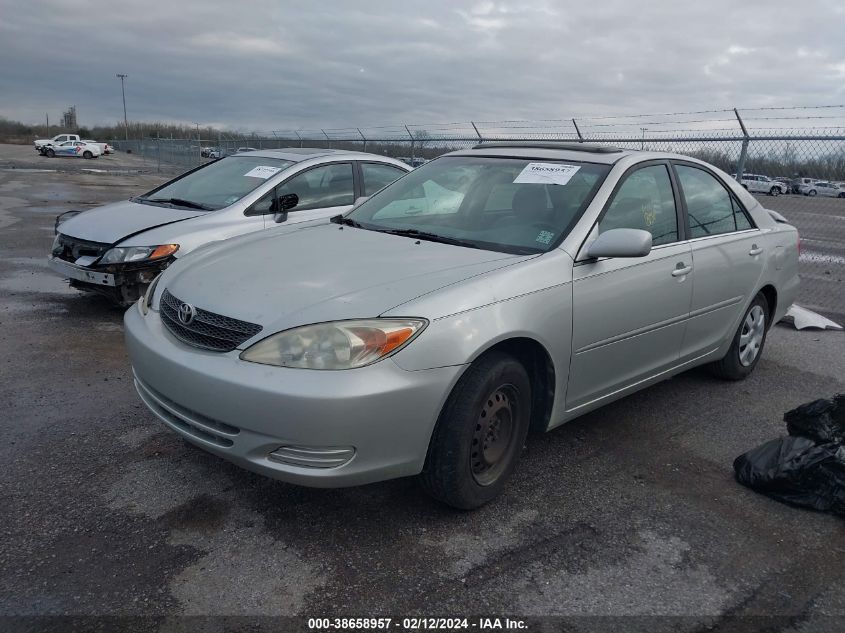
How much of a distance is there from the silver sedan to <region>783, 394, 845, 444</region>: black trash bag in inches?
31.4

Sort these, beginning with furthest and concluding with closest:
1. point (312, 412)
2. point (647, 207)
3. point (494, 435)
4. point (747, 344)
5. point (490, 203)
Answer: point (747, 344)
point (647, 207)
point (490, 203)
point (494, 435)
point (312, 412)

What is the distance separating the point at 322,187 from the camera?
6703mm

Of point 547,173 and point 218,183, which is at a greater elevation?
point 547,173

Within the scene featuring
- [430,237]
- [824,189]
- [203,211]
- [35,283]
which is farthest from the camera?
[824,189]

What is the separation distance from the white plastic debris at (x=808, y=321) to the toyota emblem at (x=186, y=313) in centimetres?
584

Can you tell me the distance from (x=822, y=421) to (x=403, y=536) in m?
2.16

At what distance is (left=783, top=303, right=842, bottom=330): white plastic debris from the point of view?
6770 millimetres

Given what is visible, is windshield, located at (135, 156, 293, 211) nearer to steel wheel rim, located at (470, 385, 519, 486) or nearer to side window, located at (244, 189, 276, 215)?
side window, located at (244, 189, 276, 215)

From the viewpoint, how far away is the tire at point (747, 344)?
16.2 feet

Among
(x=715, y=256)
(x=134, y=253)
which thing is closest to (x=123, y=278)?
(x=134, y=253)

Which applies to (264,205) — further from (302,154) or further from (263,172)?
(302,154)

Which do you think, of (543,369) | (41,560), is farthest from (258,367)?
(543,369)

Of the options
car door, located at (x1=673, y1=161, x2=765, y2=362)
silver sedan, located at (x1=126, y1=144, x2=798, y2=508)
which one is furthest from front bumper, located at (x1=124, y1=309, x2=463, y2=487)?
car door, located at (x1=673, y1=161, x2=765, y2=362)

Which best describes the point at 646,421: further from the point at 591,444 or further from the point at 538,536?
the point at 538,536
